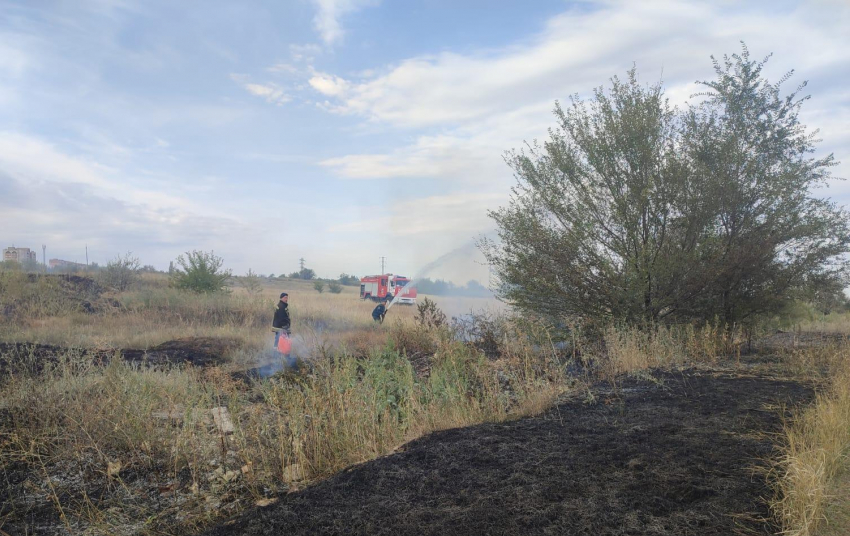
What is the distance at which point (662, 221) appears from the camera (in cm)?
1173

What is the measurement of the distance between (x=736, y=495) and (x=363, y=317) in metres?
20.6

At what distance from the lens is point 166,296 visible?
75.4 ft

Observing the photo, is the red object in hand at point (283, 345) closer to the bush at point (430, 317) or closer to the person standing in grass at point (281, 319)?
the person standing in grass at point (281, 319)

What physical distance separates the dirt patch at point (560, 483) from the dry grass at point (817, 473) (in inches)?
6.1

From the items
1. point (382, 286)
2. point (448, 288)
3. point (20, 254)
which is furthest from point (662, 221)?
point (20, 254)

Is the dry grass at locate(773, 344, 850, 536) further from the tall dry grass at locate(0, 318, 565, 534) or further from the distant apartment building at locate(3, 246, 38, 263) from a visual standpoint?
Answer: the distant apartment building at locate(3, 246, 38, 263)

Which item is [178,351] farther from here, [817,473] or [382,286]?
[382,286]

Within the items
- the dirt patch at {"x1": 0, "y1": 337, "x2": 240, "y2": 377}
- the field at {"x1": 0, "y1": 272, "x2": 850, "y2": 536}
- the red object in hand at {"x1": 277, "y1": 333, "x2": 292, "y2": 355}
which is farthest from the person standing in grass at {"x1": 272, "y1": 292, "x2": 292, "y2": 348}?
the field at {"x1": 0, "y1": 272, "x2": 850, "y2": 536}

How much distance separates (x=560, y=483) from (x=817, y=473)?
1.40 metres

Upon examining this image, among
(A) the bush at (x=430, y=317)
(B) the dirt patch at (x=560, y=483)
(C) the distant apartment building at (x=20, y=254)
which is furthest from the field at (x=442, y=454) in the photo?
(C) the distant apartment building at (x=20, y=254)

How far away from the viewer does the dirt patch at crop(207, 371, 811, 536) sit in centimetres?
312

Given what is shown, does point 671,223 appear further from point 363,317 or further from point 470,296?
point 470,296

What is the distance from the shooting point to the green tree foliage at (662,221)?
11344mm

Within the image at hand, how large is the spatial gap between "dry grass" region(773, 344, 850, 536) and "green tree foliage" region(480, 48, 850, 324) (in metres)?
5.68
